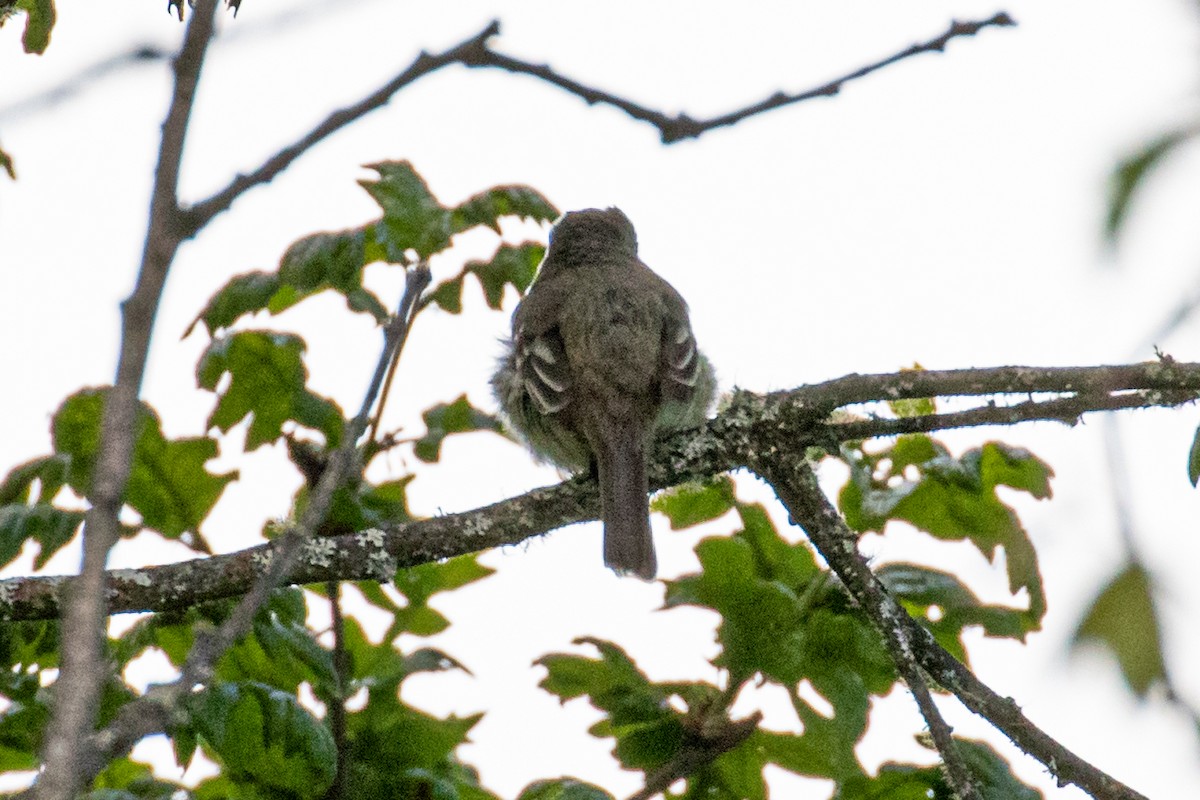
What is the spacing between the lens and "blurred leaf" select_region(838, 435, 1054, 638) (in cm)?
376

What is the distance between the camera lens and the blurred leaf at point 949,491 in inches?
148

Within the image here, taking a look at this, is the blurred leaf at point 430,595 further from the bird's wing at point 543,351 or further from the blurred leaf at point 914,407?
the blurred leaf at point 914,407

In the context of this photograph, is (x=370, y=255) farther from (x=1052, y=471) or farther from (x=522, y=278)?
(x=1052, y=471)

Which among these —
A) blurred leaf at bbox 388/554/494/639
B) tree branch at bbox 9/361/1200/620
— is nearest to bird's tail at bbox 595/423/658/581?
tree branch at bbox 9/361/1200/620

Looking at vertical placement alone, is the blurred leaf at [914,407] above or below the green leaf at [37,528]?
below

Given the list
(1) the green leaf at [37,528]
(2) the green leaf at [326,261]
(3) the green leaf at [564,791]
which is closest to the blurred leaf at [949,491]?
(3) the green leaf at [564,791]

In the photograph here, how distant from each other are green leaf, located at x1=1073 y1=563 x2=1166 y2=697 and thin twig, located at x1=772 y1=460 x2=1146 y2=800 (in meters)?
1.68

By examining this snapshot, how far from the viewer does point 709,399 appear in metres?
5.16

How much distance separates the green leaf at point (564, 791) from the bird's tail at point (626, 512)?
2.15 ft

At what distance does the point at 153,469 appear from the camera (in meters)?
4.04

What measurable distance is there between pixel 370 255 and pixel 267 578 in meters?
2.87

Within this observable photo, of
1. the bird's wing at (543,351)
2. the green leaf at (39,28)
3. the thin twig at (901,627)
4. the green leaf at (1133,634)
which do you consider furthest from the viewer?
the bird's wing at (543,351)

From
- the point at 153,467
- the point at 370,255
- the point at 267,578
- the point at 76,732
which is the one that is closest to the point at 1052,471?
the point at 370,255

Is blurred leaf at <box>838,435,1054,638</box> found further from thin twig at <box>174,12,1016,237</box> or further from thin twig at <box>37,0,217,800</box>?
thin twig at <box>37,0,217,800</box>
